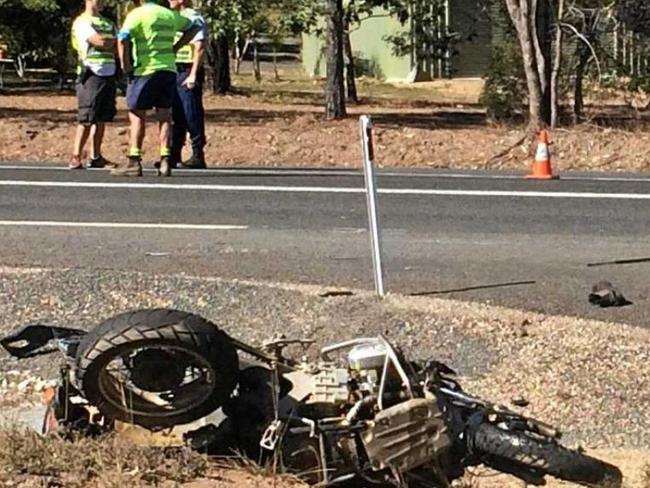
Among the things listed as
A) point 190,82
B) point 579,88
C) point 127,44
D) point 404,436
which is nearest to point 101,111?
point 190,82

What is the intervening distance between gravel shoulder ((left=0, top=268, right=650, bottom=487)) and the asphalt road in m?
0.68

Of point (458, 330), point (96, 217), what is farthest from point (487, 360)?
point (96, 217)

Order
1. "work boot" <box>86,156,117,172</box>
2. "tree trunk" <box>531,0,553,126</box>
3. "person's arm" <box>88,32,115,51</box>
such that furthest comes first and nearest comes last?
"tree trunk" <box>531,0,553,126</box> < "work boot" <box>86,156,117,172</box> < "person's arm" <box>88,32,115,51</box>

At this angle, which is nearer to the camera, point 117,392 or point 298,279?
point 117,392

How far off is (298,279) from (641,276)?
7.38 feet

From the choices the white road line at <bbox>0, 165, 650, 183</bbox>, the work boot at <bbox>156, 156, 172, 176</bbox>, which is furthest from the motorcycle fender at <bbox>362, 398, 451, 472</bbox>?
the white road line at <bbox>0, 165, 650, 183</bbox>

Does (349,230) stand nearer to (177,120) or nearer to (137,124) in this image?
(137,124)

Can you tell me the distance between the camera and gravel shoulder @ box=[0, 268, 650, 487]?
6.57m

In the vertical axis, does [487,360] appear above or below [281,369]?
below

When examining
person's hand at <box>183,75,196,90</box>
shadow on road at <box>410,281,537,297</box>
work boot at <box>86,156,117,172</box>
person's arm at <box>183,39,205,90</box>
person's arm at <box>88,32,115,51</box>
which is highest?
person's arm at <box>88,32,115,51</box>

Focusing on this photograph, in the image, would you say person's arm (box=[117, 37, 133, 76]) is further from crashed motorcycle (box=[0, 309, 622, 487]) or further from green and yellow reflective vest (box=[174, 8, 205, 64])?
crashed motorcycle (box=[0, 309, 622, 487])

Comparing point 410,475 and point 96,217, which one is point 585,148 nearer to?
point 96,217

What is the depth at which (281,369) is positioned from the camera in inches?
205

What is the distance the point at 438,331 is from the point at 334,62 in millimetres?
13536
